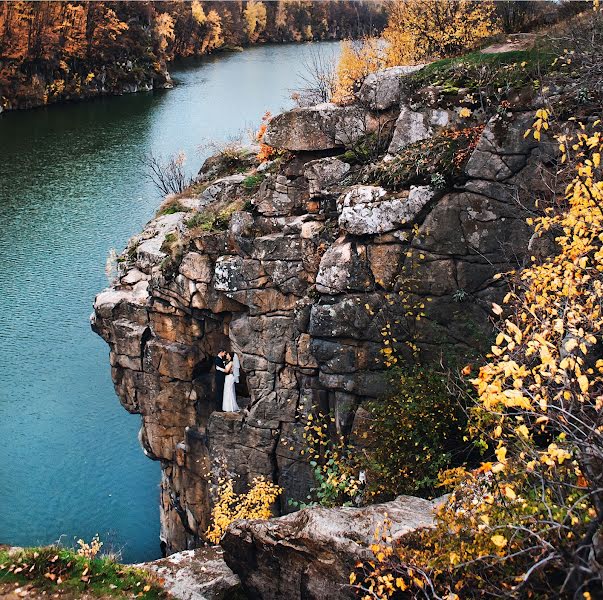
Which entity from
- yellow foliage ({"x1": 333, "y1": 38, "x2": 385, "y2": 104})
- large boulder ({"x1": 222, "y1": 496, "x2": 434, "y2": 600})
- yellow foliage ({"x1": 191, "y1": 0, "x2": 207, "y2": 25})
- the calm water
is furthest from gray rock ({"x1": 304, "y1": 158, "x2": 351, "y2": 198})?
yellow foliage ({"x1": 191, "y1": 0, "x2": 207, "y2": 25})

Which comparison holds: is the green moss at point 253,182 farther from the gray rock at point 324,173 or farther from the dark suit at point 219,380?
the dark suit at point 219,380

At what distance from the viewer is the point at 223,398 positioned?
2142cm

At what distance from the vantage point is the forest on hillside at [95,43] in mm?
75812

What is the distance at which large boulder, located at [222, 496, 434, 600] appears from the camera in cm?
1245

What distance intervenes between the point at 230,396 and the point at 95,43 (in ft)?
235

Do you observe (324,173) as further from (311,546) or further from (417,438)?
(311,546)

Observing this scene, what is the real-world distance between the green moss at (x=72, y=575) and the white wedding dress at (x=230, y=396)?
677 cm

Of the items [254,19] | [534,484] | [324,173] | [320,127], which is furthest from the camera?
[254,19]

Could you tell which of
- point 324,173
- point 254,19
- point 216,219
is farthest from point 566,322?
point 254,19

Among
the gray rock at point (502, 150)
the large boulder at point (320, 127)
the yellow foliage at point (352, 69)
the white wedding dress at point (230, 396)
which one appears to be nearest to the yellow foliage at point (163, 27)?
the yellow foliage at point (352, 69)

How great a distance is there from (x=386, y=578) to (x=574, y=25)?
45.6 ft

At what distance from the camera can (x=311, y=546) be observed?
12.9 metres

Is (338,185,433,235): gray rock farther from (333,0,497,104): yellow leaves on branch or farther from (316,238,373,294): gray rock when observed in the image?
(333,0,497,104): yellow leaves on branch

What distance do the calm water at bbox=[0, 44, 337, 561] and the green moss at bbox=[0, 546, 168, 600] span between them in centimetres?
1041
